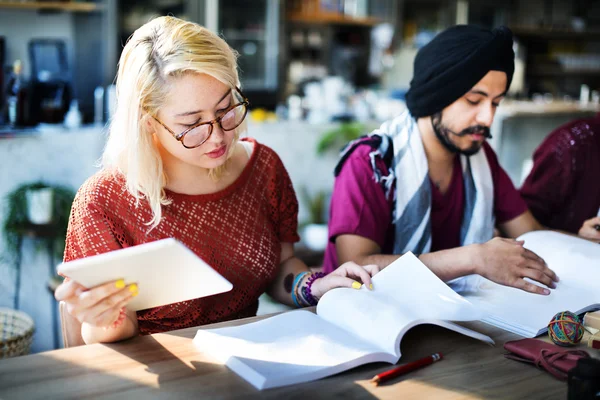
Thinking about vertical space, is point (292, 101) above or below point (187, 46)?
below

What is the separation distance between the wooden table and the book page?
0.06 m

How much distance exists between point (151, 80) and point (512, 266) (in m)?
0.88

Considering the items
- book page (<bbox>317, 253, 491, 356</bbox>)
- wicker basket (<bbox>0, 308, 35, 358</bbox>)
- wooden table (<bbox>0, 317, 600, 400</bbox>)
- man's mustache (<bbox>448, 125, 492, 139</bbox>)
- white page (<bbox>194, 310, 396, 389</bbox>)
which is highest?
man's mustache (<bbox>448, 125, 492, 139</bbox>)

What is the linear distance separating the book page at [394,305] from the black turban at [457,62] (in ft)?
2.23

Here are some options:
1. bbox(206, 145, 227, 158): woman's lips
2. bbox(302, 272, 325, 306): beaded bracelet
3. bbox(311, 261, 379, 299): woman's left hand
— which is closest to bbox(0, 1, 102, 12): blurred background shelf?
bbox(206, 145, 227, 158): woman's lips

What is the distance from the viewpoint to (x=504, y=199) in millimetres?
2125

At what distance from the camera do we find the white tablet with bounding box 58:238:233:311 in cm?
98

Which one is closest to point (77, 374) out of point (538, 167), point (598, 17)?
point (538, 167)

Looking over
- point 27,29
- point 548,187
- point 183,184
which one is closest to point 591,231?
point 548,187

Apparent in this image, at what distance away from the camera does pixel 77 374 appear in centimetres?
104

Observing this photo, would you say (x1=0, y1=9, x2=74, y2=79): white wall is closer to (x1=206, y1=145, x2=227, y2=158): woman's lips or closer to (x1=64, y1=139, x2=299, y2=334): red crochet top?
(x1=64, y1=139, x2=299, y2=334): red crochet top

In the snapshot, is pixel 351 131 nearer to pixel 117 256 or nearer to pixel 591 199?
pixel 591 199

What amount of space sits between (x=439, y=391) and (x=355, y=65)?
5.73 m

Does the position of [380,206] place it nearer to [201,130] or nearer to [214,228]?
[214,228]
